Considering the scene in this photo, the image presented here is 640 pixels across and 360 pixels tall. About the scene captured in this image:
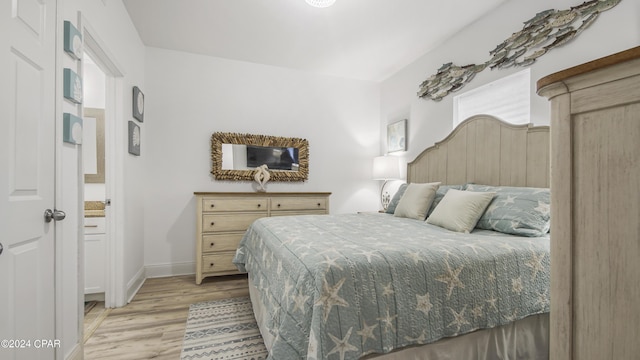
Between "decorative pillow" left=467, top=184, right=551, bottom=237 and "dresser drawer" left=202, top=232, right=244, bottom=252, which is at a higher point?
"decorative pillow" left=467, top=184, right=551, bottom=237

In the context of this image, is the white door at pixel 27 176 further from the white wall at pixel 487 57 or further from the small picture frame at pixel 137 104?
the white wall at pixel 487 57

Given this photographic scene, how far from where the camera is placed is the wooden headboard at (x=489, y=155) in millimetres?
2172

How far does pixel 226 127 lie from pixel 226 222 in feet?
4.07

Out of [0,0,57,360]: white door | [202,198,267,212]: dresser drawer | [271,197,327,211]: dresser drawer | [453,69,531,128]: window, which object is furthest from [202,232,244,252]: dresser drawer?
[453,69,531,128]: window

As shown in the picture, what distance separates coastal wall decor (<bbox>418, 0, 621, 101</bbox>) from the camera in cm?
192

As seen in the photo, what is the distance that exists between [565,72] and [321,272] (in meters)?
0.97

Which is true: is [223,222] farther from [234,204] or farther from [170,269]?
[170,269]

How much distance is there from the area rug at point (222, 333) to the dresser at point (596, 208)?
1.67m

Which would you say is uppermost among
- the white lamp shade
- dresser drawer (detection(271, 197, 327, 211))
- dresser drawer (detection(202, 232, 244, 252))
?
the white lamp shade

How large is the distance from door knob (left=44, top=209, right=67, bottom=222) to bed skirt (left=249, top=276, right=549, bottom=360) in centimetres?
121

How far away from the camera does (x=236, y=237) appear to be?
10.5 feet

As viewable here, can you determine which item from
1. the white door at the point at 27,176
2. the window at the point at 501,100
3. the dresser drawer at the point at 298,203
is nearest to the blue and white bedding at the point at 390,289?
the white door at the point at 27,176

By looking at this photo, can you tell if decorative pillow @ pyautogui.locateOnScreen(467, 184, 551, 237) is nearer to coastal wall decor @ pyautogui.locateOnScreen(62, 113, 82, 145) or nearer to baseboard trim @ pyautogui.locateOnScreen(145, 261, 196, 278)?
coastal wall decor @ pyautogui.locateOnScreen(62, 113, 82, 145)

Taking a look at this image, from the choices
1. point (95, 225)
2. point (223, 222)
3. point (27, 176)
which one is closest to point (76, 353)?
point (27, 176)
